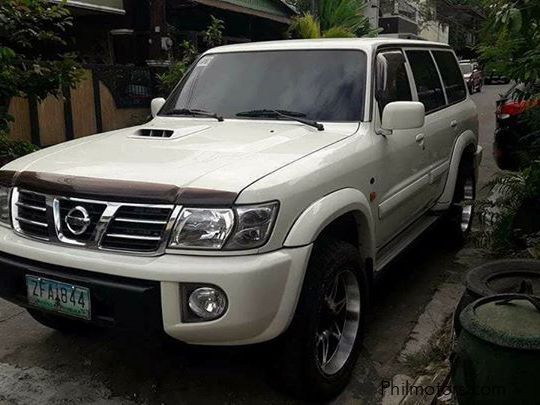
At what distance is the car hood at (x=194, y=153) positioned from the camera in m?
2.60

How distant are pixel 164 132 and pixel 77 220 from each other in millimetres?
981

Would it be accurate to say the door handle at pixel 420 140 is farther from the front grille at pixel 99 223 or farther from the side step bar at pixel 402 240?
the front grille at pixel 99 223

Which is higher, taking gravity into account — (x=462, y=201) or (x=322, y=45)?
(x=322, y=45)

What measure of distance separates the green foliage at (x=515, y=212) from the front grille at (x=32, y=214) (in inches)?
119

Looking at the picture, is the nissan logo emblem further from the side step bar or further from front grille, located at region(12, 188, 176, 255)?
the side step bar

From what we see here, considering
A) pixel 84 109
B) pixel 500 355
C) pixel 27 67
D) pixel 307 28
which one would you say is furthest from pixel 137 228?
pixel 307 28

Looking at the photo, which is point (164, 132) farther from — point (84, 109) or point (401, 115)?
point (84, 109)

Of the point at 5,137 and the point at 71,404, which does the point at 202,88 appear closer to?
the point at 71,404

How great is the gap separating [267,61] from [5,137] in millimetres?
3524

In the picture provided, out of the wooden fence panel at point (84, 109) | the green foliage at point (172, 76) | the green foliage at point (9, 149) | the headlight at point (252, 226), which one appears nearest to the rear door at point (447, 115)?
the headlight at point (252, 226)

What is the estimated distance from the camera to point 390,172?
362 centimetres

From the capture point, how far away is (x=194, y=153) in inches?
116

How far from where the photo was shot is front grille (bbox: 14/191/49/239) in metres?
2.78

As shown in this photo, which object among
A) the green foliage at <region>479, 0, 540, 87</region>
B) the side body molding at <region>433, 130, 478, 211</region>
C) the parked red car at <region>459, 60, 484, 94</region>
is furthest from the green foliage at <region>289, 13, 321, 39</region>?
the parked red car at <region>459, 60, 484, 94</region>
